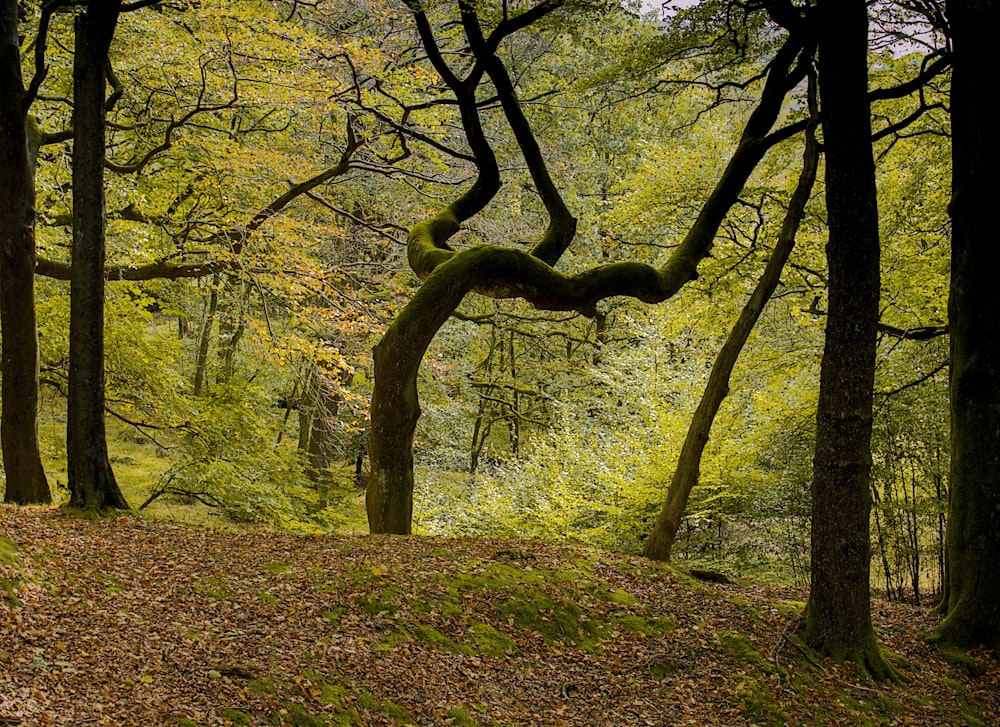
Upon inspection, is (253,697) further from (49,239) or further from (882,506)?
(882,506)

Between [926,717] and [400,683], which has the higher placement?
[400,683]

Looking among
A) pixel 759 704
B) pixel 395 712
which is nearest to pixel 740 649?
pixel 759 704

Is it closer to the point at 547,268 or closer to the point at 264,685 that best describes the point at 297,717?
the point at 264,685

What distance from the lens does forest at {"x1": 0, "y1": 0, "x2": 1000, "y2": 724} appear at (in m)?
6.40

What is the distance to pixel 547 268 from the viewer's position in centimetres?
665

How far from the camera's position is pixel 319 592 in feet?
17.3

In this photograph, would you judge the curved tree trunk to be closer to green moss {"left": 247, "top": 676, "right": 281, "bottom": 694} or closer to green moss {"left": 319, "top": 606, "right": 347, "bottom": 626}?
green moss {"left": 319, "top": 606, "right": 347, "bottom": 626}

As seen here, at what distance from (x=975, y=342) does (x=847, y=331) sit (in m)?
1.75

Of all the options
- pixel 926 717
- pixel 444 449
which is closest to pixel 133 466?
pixel 444 449

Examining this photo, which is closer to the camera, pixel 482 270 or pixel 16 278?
pixel 482 270

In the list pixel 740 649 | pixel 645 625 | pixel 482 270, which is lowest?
pixel 740 649

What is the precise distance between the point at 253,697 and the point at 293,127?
1008cm

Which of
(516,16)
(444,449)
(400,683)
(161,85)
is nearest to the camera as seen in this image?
(400,683)

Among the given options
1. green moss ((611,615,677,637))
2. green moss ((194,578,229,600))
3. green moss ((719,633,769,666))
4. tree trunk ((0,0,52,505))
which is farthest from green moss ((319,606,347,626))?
tree trunk ((0,0,52,505))
